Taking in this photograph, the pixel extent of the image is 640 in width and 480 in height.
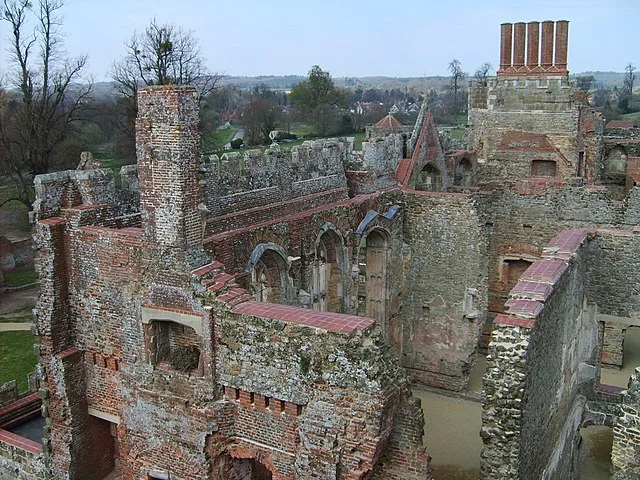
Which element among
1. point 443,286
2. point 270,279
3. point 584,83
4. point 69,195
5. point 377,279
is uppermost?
point 584,83

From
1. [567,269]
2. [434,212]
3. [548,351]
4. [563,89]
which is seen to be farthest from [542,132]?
[548,351]

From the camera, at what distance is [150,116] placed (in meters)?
10.5

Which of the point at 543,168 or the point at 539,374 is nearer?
the point at 539,374

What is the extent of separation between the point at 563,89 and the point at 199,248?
734 inches

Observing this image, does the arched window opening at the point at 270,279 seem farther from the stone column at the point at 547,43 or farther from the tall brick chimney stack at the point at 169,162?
the stone column at the point at 547,43

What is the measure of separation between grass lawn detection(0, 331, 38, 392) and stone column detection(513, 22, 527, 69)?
19882 mm

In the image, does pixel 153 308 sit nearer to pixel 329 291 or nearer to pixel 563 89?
pixel 329 291

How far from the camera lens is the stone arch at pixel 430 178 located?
855 inches

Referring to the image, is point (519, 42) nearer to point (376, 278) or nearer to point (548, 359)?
point (376, 278)

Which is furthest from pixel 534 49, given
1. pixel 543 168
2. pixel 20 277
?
pixel 20 277

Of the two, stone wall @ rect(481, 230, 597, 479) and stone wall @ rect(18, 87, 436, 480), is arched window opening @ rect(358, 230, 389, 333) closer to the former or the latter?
stone wall @ rect(18, 87, 436, 480)

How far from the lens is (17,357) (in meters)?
20.8

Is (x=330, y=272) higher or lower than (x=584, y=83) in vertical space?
lower

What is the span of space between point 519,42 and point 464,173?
17.8ft
